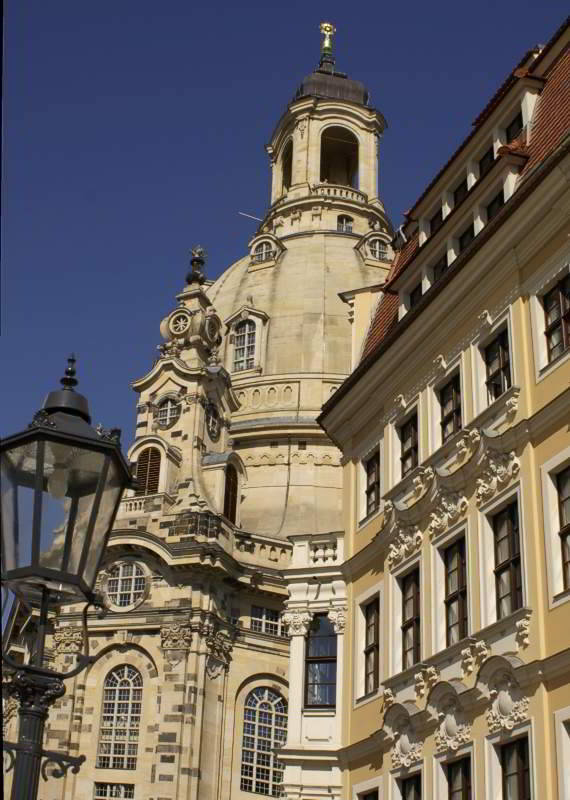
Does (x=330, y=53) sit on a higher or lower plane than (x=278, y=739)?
higher

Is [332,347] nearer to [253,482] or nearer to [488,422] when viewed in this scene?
[253,482]

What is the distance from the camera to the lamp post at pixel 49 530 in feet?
28.5

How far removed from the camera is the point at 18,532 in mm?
8766

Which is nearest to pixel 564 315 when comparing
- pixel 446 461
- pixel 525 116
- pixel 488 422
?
pixel 488 422

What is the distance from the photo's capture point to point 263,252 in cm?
7031

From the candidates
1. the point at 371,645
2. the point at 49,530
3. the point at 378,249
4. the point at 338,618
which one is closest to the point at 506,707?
the point at 371,645

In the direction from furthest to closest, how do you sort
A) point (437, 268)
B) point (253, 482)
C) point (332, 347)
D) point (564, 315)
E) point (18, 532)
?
point (332, 347)
point (253, 482)
point (437, 268)
point (564, 315)
point (18, 532)

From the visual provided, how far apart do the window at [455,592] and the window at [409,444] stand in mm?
2817

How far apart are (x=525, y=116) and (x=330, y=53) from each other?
7064 centimetres

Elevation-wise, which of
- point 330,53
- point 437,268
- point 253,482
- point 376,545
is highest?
point 330,53

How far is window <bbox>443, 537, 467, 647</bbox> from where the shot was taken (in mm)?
20766

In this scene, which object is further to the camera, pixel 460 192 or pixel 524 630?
pixel 460 192

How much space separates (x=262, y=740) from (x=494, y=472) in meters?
29.7

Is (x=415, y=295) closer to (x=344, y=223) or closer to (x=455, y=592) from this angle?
(x=455, y=592)
